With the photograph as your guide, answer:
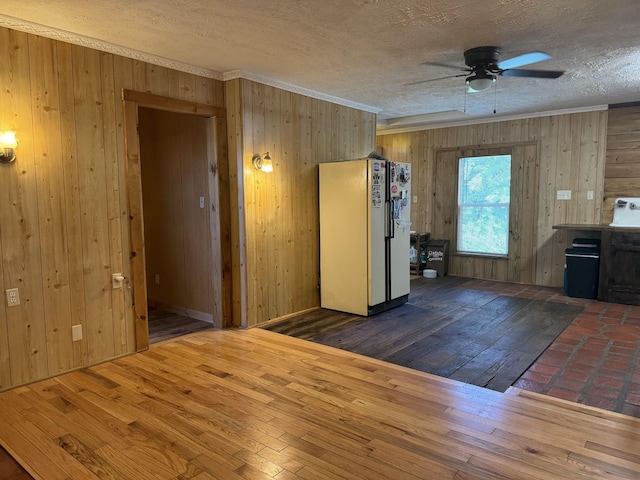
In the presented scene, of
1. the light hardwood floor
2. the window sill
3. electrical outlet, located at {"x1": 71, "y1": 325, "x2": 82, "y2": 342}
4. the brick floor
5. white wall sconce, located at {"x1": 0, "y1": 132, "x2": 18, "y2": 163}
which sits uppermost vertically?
white wall sconce, located at {"x1": 0, "y1": 132, "x2": 18, "y2": 163}

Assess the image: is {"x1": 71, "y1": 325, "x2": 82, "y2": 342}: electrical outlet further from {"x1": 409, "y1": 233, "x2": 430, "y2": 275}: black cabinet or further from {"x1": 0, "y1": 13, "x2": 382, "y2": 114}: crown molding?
{"x1": 409, "y1": 233, "x2": 430, "y2": 275}: black cabinet

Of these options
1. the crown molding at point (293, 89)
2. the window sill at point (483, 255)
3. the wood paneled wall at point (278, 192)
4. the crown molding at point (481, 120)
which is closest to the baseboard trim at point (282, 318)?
the wood paneled wall at point (278, 192)

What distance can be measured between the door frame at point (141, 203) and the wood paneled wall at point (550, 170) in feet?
14.0

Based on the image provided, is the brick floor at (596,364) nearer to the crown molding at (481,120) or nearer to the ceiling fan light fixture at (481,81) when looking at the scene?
the ceiling fan light fixture at (481,81)

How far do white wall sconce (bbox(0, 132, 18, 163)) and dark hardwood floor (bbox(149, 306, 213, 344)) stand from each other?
1.92 m

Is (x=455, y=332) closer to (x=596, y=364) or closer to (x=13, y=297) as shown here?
(x=596, y=364)

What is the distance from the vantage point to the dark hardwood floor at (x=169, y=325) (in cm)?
429

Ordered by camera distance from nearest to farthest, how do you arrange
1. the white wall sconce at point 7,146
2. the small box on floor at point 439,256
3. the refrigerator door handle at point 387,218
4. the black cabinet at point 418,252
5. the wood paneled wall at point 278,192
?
1. the white wall sconce at point 7,146
2. the wood paneled wall at point 278,192
3. the refrigerator door handle at point 387,218
4. the small box on floor at point 439,256
5. the black cabinet at point 418,252

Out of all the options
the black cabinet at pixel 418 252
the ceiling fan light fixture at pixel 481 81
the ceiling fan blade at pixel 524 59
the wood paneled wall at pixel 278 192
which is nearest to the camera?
the ceiling fan blade at pixel 524 59

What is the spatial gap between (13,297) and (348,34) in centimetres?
299

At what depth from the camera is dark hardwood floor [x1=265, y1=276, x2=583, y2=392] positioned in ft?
11.3

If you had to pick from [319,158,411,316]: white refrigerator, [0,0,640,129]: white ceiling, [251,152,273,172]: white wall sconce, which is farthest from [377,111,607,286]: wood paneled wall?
[251,152,273,172]: white wall sconce

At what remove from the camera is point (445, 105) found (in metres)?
6.07

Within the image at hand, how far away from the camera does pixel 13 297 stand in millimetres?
3041
